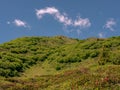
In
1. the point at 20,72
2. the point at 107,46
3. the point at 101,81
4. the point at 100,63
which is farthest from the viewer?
the point at 107,46

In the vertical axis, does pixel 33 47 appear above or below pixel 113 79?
above

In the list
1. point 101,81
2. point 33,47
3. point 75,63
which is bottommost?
point 101,81

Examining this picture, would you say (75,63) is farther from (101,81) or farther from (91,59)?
(101,81)

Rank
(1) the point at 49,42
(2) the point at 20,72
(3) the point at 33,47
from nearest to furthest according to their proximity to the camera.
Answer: (2) the point at 20,72, (3) the point at 33,47, (1) the point at 49,42

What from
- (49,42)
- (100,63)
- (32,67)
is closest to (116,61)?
(100,63)

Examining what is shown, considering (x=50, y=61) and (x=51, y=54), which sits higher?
(x=51, y=54)

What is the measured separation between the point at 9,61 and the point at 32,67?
21.6 ft

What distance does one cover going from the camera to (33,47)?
12962 centimetres

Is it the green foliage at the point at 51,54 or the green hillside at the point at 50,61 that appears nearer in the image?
the green hillside at the point at 50,61

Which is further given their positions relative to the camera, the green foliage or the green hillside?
the green foliage

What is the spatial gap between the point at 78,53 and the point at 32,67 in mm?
13609

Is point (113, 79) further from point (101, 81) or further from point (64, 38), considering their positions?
point (64, 38)

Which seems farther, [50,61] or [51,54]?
[51,54]

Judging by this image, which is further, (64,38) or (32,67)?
(64,38)
